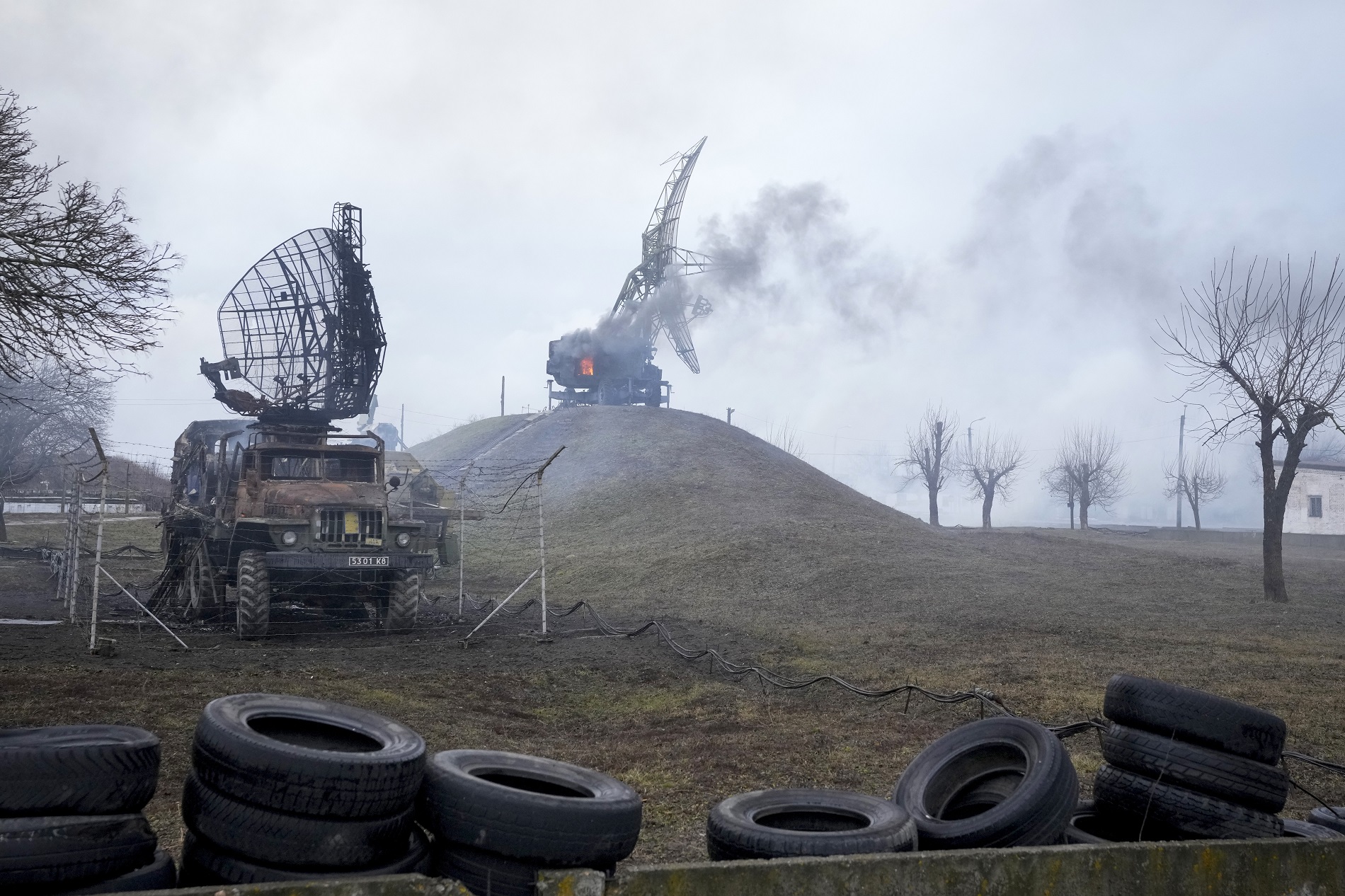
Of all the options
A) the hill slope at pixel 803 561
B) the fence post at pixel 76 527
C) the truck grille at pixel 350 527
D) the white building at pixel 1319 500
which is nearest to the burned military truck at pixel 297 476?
the truck grille at pixel 350 527

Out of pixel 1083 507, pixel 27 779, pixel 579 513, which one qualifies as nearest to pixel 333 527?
pixel 27 779

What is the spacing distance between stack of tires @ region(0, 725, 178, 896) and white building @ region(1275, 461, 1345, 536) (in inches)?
2833

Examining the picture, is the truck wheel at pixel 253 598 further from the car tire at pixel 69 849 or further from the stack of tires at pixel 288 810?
the car tire at pixel 69 849

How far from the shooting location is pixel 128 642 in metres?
12.4

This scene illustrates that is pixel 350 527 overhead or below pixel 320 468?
below

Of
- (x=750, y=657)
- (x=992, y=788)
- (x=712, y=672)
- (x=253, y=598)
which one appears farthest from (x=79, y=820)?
(x=750, y=657)

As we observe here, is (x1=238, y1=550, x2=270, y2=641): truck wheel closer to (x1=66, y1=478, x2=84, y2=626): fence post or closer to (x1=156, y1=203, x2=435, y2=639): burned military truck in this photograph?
(x1=156, y1=203, x2=435, y2=639): burned military truck

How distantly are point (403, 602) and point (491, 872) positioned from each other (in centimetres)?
1099

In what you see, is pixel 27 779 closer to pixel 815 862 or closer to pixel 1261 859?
pixel 815 862

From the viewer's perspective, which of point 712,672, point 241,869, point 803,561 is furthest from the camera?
point 803,561

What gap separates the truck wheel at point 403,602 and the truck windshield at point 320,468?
74.8 inches

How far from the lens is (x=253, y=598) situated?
518 inches

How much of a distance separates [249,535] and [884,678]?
9.07m

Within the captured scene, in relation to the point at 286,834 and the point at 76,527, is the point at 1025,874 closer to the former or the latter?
the point at 286,834
